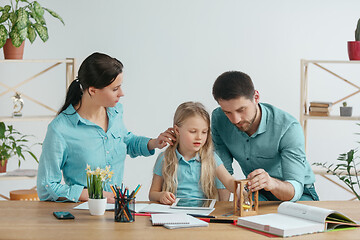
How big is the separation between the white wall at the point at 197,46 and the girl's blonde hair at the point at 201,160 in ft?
7.28

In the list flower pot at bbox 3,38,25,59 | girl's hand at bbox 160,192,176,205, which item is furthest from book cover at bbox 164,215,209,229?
flower pot at bbox 3,38,25,59

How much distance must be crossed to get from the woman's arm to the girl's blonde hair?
34 millimetres


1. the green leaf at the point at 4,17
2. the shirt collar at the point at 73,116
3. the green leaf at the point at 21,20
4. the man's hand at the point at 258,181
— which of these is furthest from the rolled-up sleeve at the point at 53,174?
the green leaf at the point at 4,17

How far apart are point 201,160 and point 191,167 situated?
62 millimetres

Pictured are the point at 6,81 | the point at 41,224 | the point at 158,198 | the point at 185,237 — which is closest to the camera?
the point at 185,237

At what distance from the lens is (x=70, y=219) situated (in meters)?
2.14

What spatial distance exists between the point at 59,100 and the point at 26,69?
1.38ft

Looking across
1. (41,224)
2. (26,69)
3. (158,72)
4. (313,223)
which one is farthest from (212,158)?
(26,69)

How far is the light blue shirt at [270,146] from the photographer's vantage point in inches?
104

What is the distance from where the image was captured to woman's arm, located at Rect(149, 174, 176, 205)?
2.43 meters

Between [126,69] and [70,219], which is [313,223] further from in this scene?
[126,69]

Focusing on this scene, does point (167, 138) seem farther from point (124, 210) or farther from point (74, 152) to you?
point (124, 210)

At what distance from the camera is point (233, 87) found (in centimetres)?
260

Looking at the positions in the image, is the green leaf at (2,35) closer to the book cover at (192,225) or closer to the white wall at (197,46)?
the white wall at (197,46)
